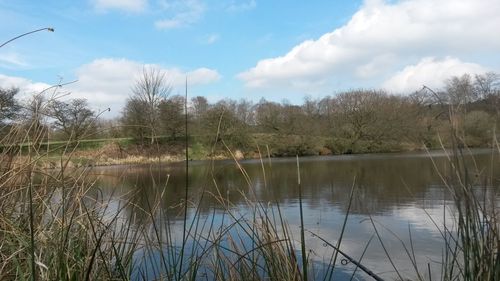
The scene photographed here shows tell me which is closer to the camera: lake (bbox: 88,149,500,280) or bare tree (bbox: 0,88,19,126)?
lake (bbox: 88,149,500,280)

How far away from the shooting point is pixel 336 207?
1396 centimetres

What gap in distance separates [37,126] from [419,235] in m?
8.31

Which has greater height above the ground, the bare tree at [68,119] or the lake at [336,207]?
the bare tree at [68,119]

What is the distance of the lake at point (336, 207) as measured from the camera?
10.3ft

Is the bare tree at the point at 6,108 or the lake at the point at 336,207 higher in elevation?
the bare tree at the point at 6,108

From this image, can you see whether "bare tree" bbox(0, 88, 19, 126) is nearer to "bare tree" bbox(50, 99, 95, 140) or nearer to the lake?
"bare tree" bbox(50, 99, 95, 140)

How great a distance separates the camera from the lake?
10.3 ft

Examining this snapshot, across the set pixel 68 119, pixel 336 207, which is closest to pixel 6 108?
pixel 68 119

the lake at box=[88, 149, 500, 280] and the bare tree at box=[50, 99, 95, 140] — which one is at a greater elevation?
the bare tree at box=[50, 99, 95, 140]

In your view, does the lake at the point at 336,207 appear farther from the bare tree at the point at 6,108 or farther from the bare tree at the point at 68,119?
the bare tree at the point at 6,108

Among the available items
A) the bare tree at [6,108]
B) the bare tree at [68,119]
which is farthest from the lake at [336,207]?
the bare tree at [6,108]

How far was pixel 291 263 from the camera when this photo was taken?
93.6 inches

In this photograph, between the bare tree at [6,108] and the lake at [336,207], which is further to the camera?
the bare tree at [6,108]

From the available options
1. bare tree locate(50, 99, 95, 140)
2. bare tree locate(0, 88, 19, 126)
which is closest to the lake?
bare tree locate(50, 99, 95, 140)
